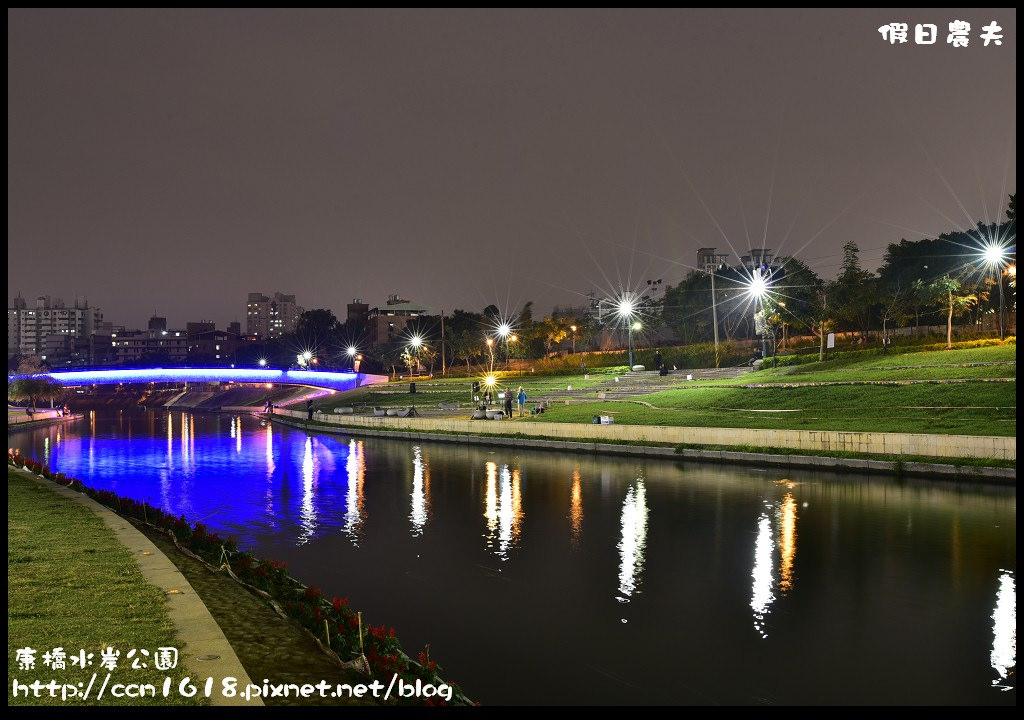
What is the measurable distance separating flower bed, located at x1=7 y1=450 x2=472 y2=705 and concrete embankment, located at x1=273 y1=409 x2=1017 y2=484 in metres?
18.5

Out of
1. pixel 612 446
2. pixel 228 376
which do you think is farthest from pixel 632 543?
pixel 228 376

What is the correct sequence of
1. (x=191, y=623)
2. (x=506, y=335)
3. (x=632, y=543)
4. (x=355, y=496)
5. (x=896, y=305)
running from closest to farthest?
(x=191, y=623) → (x=632, y=543) → (x=355, y=496) → (x=896, y=305) → (x=506, y=335)

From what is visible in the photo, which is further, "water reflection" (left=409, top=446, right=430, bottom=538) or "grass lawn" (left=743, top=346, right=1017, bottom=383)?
"grass lawn" (left=743, top=346, right=1017, bottom=383)

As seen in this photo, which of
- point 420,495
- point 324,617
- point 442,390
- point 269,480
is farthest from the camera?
point 442,390

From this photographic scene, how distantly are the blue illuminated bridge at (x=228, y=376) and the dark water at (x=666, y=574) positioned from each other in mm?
76257

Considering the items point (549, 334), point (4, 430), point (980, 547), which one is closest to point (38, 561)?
point (4, 430)

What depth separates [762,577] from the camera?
1343cm

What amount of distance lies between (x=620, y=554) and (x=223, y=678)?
9.04 metres

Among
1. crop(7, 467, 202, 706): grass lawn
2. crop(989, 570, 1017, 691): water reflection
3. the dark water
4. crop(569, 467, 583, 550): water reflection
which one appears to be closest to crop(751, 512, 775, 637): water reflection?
the dark water

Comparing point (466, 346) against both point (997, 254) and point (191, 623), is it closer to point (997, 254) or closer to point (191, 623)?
point (997, 254)

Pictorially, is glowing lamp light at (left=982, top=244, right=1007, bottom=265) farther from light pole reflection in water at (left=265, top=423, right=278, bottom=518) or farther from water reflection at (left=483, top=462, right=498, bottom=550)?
light pole reflection in water at (left=265, top=423, right=278, bottom=518)

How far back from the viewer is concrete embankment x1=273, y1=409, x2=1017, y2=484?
23.5 m

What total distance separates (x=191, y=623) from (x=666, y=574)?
762 cm

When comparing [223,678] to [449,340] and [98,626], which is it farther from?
[449,340]
